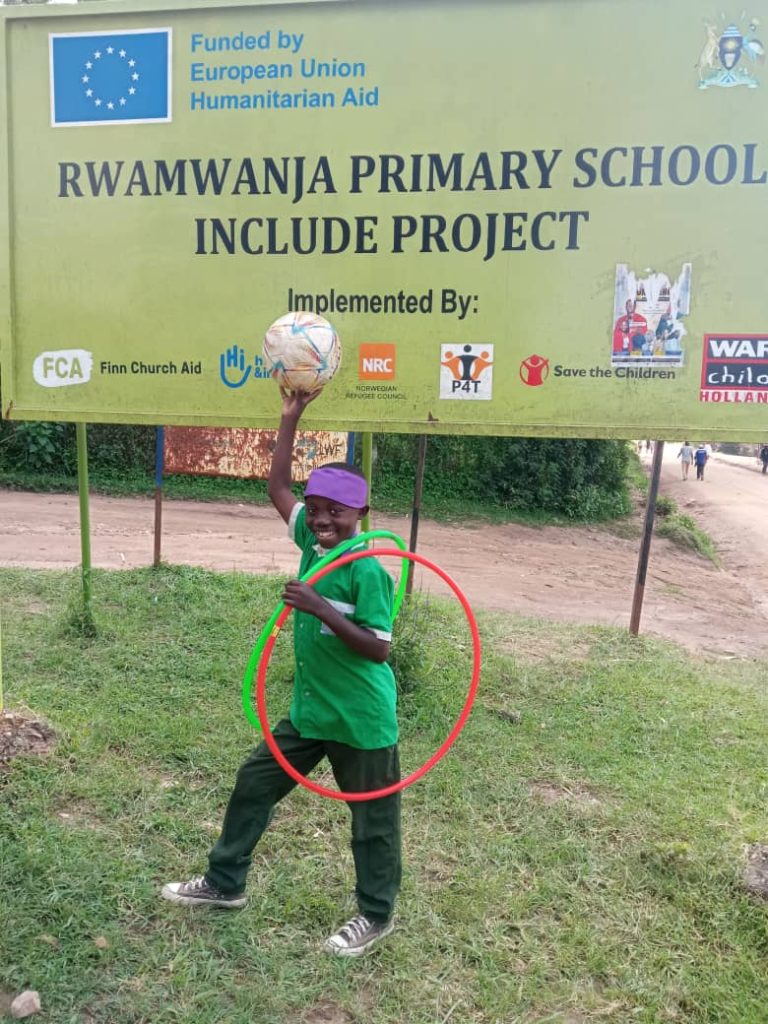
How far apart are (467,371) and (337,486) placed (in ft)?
3.46

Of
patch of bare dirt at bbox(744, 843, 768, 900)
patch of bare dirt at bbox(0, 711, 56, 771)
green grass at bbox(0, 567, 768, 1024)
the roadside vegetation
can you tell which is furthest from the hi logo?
the roadside vegetation

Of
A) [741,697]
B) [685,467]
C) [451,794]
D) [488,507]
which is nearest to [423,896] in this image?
[451,794]

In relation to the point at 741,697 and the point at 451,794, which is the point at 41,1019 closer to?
the point at 451,794

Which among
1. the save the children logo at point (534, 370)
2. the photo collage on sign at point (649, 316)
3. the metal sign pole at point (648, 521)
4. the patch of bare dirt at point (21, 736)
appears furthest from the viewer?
the metal sign pole at point (648, 521)

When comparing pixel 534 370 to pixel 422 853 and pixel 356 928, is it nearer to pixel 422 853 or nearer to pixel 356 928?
pixel 422 853

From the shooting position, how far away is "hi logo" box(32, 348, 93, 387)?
3.46m

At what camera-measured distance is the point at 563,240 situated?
3.18 m

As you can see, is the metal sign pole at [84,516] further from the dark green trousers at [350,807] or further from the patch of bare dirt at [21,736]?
the dark green trousers at [350,807]

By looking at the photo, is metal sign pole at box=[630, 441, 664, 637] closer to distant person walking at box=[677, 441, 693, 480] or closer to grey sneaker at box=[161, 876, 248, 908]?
grey sneaker at box=[161, 876, 248, 908]

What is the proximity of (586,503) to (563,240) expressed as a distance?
505 inches

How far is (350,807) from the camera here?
2711mm

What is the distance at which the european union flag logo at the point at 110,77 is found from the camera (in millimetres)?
3275

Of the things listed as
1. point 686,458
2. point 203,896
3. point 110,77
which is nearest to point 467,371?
point 110,77

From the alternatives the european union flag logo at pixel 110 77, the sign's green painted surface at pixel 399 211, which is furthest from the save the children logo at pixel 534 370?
the european union flag logo at pixel 110 77
